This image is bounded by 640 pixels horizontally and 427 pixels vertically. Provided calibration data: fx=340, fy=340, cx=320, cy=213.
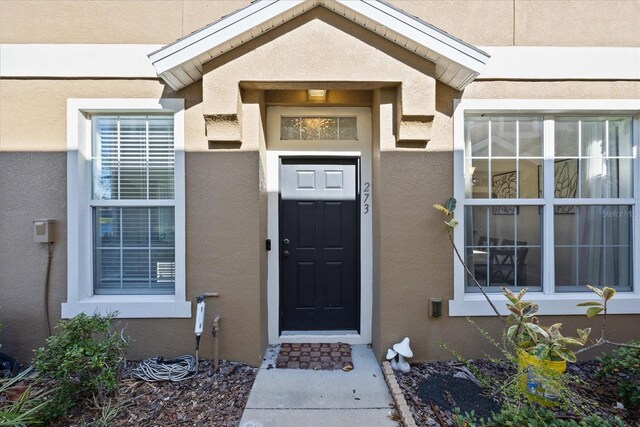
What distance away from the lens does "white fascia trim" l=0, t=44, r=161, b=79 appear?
3.68 m

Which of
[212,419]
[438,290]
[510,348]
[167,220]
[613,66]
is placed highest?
[613,66]

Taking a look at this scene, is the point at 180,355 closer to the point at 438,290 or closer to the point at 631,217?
the point at 438,290

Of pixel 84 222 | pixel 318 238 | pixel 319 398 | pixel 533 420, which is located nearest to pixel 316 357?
pixel 319 398

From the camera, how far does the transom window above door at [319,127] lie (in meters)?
4.27

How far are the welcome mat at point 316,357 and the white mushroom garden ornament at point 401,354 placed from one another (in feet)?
1.48

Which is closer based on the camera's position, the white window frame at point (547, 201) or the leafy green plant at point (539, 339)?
the leafy green plant at point (539, 339)

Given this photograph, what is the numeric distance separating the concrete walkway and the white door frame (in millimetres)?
534

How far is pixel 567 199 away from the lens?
3867 mm

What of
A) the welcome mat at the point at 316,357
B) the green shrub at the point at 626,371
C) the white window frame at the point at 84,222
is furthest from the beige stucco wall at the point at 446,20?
the welcome mat at the point at 316,357

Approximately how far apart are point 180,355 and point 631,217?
210 inches

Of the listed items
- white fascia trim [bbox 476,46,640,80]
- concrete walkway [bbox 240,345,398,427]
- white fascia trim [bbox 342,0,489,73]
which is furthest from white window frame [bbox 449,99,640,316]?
concrete walkway [bbox 240,345,398,427]

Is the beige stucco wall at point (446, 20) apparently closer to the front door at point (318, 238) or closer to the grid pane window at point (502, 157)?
the grid pane window at point (502, 157)

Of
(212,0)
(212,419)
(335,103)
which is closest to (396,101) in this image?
(335,103)

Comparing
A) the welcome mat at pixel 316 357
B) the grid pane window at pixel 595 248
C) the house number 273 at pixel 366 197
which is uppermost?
the house number 273 at pixel 366 197
